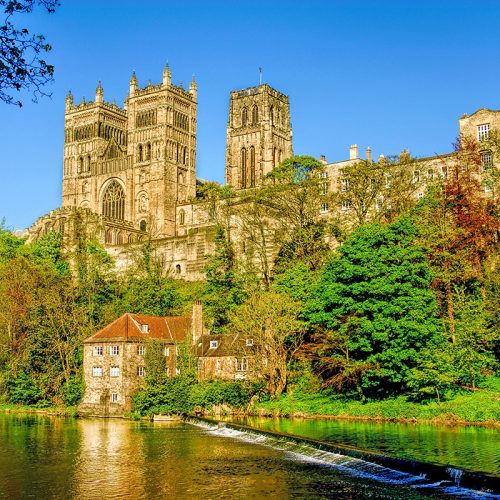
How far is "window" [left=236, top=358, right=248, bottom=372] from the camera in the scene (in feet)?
182

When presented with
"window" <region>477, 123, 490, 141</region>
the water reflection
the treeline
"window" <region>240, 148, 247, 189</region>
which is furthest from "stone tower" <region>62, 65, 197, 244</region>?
the water reflection

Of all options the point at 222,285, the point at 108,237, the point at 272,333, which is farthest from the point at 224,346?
the point at 108,237

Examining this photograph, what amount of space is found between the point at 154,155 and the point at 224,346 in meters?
67.3

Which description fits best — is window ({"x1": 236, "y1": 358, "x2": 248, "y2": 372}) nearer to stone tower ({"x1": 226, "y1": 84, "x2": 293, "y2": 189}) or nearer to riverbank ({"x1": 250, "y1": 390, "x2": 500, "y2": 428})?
riverbank ({"x1": 250, "y1": 390, "x2": 500, "y2": 428})

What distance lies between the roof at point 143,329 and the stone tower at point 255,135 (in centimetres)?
5696

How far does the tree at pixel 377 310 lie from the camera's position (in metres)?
46.1

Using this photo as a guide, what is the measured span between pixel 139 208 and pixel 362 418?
79.7m

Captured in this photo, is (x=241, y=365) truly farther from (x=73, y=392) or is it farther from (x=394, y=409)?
(x=394, y=409)

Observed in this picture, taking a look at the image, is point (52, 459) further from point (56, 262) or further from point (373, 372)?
point (56, 262)

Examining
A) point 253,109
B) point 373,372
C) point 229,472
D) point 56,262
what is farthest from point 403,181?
point 253,109

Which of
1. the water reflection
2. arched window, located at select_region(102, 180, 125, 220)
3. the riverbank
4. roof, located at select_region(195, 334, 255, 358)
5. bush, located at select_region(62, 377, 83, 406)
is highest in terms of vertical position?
arched window, located at select_region(102, 180, 125, 220)

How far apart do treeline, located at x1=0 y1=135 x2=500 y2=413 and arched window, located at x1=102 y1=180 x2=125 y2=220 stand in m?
47.0

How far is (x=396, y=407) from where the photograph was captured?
4462 cm

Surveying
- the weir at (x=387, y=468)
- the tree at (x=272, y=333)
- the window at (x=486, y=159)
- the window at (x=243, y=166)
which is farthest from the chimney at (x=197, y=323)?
the window at (x=243, y=166)
